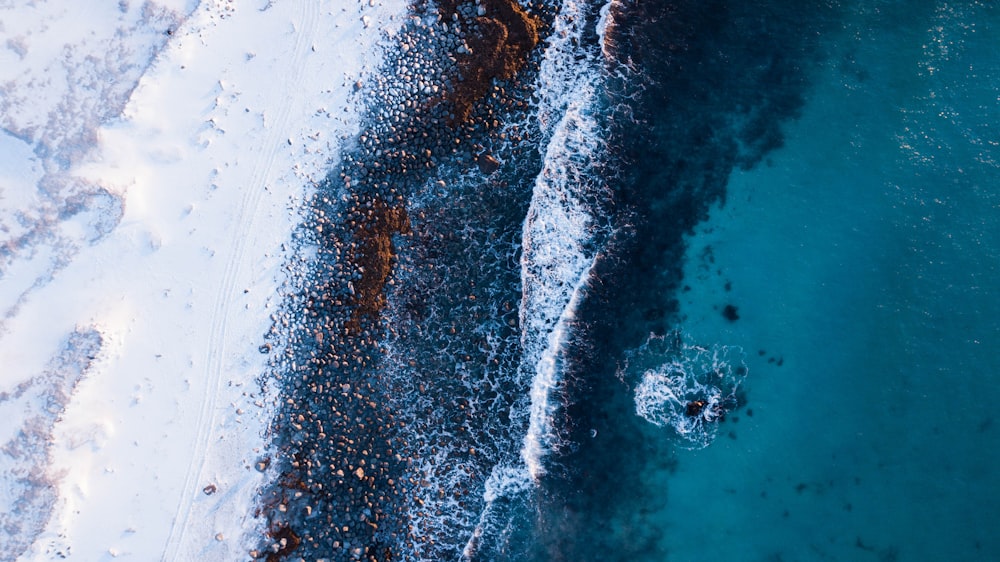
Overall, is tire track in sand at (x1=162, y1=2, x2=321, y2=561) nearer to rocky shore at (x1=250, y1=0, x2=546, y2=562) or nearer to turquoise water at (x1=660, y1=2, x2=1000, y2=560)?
rocky shore at (x1=250, y1=0, x2=546, y2=562)

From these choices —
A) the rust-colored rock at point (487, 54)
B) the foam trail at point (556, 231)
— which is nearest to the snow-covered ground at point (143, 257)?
the rust-colored rock at point (487, 54)

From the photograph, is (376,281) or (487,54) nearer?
(376,281)

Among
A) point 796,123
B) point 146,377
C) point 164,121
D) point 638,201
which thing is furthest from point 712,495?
point 164,121

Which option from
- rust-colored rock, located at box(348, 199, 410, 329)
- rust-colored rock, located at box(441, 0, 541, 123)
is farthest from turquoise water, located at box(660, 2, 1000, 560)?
rust-colored rock, located at box(348, 199, 410, 329)

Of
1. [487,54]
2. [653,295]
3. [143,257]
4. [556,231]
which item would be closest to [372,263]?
[556,231]

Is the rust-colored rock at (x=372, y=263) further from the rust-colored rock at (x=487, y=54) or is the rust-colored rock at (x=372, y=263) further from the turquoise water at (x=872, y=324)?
the turquoise water at (x=872, y=324)

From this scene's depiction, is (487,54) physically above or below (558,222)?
above

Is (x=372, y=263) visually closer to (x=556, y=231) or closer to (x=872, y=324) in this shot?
(x=556, y=231)
